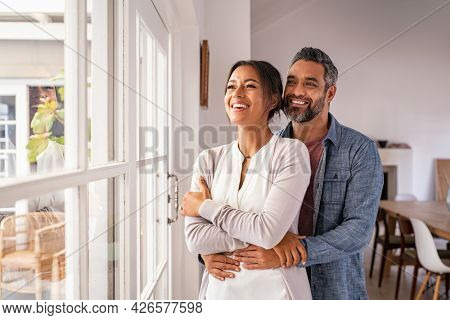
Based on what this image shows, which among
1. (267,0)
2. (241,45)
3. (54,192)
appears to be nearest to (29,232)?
(54,192)

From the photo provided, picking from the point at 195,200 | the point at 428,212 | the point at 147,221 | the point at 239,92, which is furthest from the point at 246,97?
the point at 428,212

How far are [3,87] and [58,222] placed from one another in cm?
12

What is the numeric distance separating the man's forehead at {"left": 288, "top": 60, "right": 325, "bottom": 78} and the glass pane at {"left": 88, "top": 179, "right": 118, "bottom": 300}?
223mm

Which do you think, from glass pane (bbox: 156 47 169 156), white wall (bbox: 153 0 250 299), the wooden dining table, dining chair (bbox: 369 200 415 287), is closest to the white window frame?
glass pane (bbox: 156 47 169 156)

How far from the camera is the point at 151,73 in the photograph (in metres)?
0.68

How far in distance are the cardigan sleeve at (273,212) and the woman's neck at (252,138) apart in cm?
3

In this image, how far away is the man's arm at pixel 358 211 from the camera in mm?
442

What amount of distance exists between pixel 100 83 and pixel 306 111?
0.71 feet

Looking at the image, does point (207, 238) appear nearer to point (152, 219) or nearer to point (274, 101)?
point (274, 101)

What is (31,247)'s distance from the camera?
0.88 ft

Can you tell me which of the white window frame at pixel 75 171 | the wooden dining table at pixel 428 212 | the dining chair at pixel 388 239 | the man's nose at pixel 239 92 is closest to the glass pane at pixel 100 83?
the white window frame at pixel 75 171

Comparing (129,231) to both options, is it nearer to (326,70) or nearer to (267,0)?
(326,70)

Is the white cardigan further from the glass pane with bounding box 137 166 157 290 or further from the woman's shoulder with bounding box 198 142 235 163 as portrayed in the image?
the glass pane with bounding box 137 166 157 290

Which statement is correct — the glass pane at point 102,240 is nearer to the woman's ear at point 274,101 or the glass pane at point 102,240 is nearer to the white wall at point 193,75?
the woman's ear at point 274,101
